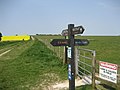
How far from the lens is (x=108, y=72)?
629 cm

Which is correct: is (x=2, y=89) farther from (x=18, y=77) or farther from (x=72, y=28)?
(x=72, y=28)

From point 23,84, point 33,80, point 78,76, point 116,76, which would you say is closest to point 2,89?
point 23,84

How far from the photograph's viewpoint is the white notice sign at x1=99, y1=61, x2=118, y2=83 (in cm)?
595

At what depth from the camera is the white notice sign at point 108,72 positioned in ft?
19.5

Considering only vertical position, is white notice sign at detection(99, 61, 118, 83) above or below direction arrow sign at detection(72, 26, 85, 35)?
below

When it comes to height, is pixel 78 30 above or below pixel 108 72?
above

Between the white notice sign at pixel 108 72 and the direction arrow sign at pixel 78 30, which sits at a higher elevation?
the direction arrow sign at pixel 78 30

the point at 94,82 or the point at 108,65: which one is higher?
the point at 108,65

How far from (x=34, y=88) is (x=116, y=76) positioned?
3630 millimetres

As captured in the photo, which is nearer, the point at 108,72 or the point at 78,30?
the point at 78,30

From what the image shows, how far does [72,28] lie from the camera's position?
243 inches

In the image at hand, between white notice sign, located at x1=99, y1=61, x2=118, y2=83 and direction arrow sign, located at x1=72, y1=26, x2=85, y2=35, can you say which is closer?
direction arrow sign, located at x1=72, y1=26, x2=85, y2=35

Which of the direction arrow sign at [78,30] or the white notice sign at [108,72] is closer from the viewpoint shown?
the direction arrow sign at [78,30]

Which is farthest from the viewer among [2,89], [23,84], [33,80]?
[33,80]
